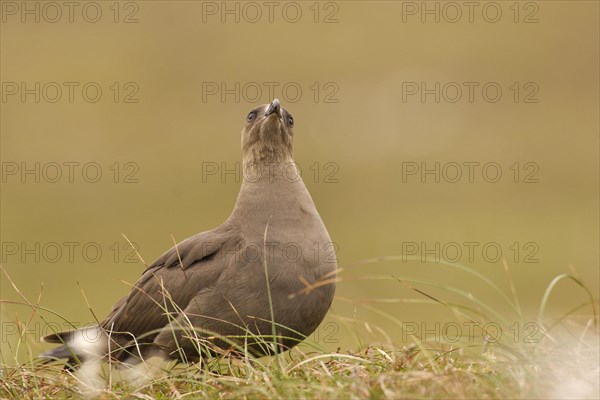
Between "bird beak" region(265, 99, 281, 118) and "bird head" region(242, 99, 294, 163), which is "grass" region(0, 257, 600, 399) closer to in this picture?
"bird head" region(242, 99, 294, 163)

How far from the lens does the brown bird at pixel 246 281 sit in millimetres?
6988

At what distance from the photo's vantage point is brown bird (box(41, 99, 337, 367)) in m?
6.99

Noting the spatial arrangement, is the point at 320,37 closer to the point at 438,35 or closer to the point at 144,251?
the point at 438,35

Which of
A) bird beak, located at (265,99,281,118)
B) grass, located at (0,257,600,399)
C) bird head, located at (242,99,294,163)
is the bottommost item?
grass, located at (0,257,600,399)

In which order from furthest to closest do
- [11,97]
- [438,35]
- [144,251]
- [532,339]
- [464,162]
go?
[438,35], [11,97], [464,162], [144,251], [532,339]

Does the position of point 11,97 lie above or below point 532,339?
above

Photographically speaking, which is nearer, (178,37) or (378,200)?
(378,200)

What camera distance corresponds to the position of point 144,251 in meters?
28.7

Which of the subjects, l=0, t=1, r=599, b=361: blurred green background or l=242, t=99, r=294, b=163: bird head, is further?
l=0, t=1, r=599, b=361: blurred green background

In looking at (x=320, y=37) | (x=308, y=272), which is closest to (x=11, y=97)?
(x=320, y=37)

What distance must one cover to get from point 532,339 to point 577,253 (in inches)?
787

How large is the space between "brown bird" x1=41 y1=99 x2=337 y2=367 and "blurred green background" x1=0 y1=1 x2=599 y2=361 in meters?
13.7

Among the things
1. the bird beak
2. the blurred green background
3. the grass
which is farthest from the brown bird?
the blurred green background

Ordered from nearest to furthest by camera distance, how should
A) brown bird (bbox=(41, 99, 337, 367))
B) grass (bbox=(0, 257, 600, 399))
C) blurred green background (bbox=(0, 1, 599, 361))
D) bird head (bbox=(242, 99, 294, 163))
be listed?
1. grass (bbox=(0, 257, 600, 399))
2. brown bird (bbox=(41, 99, 337, 367))
3. bird head (bbox=(242, 99, 294, 163))
4. blurred green background (bbox=(0, 1, 599, 361))
